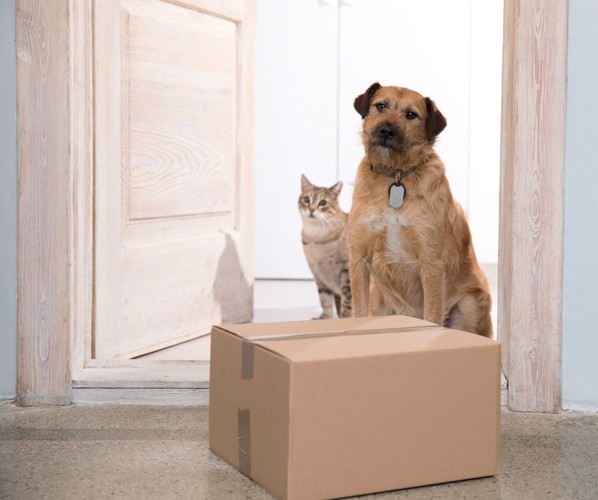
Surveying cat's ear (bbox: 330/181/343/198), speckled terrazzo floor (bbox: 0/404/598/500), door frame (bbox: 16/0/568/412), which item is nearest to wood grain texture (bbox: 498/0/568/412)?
door frame (bbox: 16/0/568/412)

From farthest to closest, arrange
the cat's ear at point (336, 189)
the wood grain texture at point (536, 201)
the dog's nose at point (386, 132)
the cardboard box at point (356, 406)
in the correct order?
1. the cat's ear at point (336, 189)
2. the dog's nose at point (386, 132)
3. the wood grain texture at point (536, 201)
4. the cardboard box at point (356, 406)

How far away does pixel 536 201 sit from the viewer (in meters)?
2.11

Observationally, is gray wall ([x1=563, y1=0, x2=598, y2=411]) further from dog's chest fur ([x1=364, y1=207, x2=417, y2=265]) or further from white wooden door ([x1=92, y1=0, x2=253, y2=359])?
white wooden door ([x1=92, y1=0, x2=253, y2=359])

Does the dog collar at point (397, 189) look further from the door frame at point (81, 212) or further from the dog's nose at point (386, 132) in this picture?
the door frame at point (81, 212)

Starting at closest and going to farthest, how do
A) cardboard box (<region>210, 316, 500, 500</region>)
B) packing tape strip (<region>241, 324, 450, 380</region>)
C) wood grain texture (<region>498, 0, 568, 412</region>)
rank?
cardboard box (<region>210, 316, 500, 500</region>), packing tape strip (<region>241, 324, 450, 380</region>), wood grain texture (<region>498, 0, 568, 412</region>)

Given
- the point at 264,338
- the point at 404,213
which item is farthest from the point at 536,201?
the point at 264,338

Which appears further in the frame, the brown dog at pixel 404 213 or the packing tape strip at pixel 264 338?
the brown dog at pixel 404 213

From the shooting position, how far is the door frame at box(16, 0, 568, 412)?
210 cm

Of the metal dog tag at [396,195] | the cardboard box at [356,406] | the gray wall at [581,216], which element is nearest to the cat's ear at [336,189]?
the metal dog tag at [396,195]

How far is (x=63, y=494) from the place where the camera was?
1.57 metres

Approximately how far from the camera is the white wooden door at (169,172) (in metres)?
2.52

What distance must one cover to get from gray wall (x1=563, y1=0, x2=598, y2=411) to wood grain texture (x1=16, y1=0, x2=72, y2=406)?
1224mm

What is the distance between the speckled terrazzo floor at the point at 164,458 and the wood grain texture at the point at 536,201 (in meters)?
0.12

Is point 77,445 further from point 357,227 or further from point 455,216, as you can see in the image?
point 455,216
